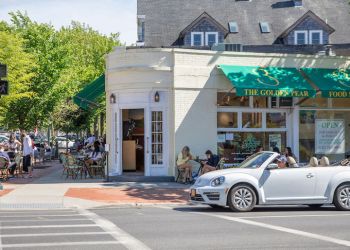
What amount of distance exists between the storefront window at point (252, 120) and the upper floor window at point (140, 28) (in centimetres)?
1951

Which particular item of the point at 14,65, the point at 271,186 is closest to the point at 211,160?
the point at 271,186

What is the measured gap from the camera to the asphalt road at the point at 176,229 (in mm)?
9664

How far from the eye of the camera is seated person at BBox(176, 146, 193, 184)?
69.7 ft

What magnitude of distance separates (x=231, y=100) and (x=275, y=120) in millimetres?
1976

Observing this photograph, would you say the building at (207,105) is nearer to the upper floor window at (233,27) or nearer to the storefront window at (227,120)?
the storefront window at (227,120)

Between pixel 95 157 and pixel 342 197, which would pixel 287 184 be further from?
pixel 95 157

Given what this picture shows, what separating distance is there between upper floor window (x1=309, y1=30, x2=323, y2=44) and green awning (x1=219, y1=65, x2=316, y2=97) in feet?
63.5

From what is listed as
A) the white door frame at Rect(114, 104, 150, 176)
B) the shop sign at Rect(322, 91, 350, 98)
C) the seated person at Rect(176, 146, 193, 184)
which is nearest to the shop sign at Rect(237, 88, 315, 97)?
the shop sign at Rect(322, 91, 350, 98)

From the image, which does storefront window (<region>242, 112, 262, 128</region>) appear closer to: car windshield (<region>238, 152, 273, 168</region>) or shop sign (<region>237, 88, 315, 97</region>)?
shop sign (<region>237, 88, 315, 97</region>)

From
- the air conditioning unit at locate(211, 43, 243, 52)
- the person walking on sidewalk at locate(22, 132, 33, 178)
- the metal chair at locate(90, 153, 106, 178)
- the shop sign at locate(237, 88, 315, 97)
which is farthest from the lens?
the person walking on sidewalk at locate(22, 132, 33, 178)

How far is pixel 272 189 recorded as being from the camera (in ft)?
47.5

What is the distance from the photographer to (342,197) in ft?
48.4

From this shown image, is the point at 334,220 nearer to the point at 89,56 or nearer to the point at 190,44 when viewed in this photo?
the point at 190,44

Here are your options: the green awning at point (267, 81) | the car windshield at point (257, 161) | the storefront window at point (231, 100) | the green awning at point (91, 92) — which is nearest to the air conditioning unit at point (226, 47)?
the green awning at point (267, 81)
